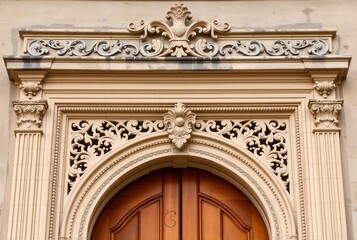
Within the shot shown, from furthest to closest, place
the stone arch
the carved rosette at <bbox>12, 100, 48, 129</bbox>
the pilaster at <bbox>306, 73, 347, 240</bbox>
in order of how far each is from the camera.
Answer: the carved rosette at <bbox>12, 100, 48, 129</bbox>, the stone arch, the pilaster at <bbox>306, 73, 347, 240</bbox>

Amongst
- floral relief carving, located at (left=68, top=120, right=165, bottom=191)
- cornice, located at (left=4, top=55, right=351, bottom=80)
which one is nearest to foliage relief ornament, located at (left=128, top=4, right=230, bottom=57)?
cornice, located at (left=4, top=55, right=351, bottom=80)

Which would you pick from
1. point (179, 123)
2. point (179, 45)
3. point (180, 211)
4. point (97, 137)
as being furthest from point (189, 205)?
point (179, 45)

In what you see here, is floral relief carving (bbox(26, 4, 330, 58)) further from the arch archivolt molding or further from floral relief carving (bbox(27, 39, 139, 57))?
the arch archivolt molding

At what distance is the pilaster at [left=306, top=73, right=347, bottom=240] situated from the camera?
31.1ft

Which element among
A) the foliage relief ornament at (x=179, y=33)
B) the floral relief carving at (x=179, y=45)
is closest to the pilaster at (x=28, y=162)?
the floral relief carving at (x=179, y=45)

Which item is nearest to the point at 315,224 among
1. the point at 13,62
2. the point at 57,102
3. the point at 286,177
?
the point at 286,177

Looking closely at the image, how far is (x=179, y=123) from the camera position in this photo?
1005 centimetres

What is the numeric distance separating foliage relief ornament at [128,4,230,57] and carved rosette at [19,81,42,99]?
50.2 inches

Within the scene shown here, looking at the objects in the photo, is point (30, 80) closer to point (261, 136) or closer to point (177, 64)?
point (177, 64)

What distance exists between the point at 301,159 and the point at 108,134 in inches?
86.7

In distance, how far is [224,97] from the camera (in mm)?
10188

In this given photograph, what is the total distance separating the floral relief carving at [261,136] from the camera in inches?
393

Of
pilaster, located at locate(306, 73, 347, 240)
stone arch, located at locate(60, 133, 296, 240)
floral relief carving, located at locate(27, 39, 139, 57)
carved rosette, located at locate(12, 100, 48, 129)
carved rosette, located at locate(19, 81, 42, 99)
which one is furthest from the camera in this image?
floral relief carving, located at locate(27, 39, 139, 57)

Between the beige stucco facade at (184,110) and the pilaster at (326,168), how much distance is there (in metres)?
0.01
